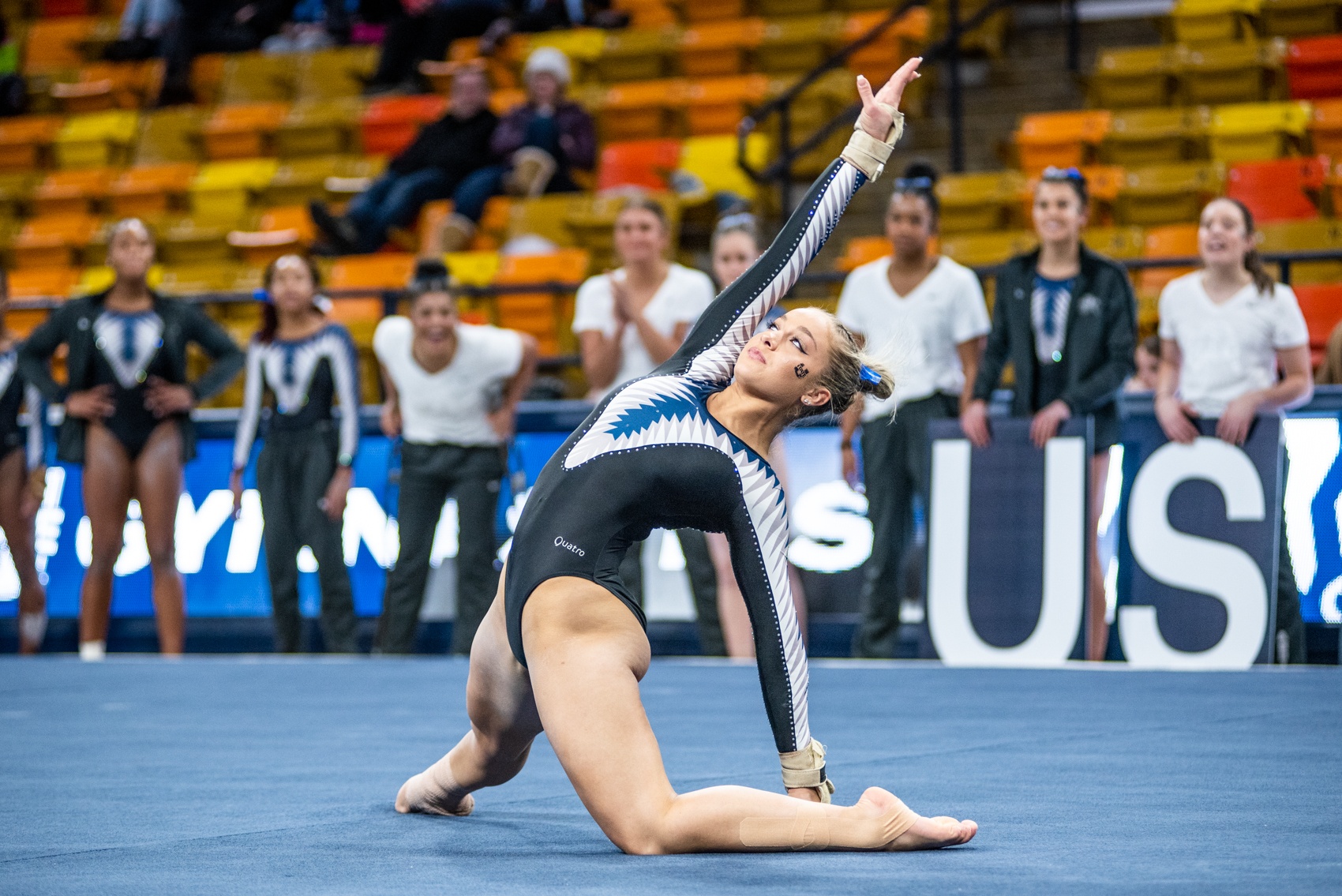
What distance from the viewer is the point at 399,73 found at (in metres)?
13.5

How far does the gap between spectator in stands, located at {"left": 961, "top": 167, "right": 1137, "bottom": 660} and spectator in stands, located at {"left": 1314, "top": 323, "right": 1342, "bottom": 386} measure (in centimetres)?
127

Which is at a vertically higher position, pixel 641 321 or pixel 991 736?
pixel 641 321

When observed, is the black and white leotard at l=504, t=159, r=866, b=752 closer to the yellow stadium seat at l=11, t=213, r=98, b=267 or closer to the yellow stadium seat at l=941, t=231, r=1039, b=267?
the yellow stadium seat at l=941, t=231, r=1039, b=267

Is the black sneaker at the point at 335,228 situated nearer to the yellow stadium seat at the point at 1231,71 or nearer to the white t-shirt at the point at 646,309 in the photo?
the white t-shirt at the point at 646,309

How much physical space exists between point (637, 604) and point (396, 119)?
10.4m

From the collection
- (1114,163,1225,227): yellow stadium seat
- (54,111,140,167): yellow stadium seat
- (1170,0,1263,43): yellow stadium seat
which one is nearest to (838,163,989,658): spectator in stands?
(1114,163,1225,227): yellow stadium seat

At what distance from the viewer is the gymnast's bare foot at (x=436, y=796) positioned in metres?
3.39

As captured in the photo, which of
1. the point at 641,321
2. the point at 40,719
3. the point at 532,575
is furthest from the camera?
the point at 641,321

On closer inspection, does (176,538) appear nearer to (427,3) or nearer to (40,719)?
(40,719)

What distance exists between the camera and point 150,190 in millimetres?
13352

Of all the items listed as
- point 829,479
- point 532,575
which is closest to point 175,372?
point 829,479

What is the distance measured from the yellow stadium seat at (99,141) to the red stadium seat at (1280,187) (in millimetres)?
9043

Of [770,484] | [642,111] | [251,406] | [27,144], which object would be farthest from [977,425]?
[27,144]

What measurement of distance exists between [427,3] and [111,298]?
6.41m
